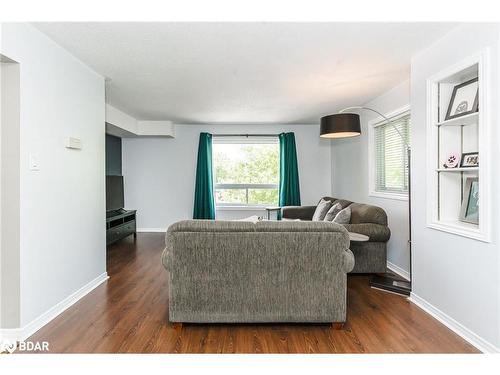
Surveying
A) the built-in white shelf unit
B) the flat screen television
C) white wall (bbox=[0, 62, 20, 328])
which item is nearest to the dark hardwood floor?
white wall (bbox=[0, 62, 20, 328])

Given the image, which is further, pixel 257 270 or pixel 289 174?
pixel 289 174

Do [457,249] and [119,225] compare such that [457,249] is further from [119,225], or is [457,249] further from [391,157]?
[119,225]

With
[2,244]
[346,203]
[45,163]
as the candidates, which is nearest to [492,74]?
[346,203]

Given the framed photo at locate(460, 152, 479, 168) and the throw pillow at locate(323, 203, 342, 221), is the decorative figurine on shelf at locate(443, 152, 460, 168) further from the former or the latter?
the throw pillow at locate(323, 203, 342, 221)

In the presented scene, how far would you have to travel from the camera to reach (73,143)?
111 inches

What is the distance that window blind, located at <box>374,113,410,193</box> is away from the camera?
12.7ft

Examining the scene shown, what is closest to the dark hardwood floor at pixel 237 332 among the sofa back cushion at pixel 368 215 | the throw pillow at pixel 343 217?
the sofa back cushion at pixel 368 215

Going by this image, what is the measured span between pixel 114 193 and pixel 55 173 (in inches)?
122

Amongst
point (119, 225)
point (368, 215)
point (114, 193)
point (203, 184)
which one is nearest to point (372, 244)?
point (368, 215)

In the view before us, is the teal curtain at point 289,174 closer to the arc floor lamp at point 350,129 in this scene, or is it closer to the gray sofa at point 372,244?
the gray sofa at point 372,244

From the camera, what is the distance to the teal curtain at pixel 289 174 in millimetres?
6191
